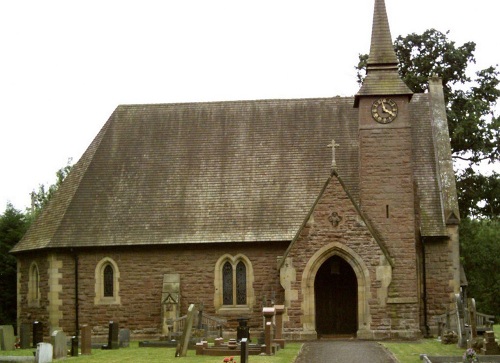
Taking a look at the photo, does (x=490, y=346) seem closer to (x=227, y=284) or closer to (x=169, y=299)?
(x=227, y=284)

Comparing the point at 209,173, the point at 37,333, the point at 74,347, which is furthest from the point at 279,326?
the point at 209,173

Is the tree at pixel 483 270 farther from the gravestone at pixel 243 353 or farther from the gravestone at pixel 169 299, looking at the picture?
the gravestone at pixel 243 353

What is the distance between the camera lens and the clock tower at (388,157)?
35.5 meters

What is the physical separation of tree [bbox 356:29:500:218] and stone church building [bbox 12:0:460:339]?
8614 millimetres

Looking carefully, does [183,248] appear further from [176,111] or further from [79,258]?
[176,111]

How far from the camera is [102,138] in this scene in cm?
4212

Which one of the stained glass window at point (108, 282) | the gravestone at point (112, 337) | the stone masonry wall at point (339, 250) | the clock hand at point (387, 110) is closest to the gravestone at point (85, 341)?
the gravestone at point (112, 337)

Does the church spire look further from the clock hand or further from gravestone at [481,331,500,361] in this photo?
gravestone at [481,331,500,361]

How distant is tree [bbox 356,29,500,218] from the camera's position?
49156 millimetres

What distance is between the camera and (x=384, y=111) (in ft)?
121

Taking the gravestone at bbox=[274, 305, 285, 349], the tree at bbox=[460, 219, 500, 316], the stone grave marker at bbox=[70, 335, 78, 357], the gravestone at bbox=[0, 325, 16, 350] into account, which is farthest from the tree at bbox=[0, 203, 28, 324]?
the tree at bbox=[460, 219, 500, 316]

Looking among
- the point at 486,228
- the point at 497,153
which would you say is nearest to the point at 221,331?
the point at 497,153

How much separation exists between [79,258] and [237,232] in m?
6.75

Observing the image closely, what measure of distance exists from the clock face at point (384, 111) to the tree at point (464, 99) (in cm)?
1276
